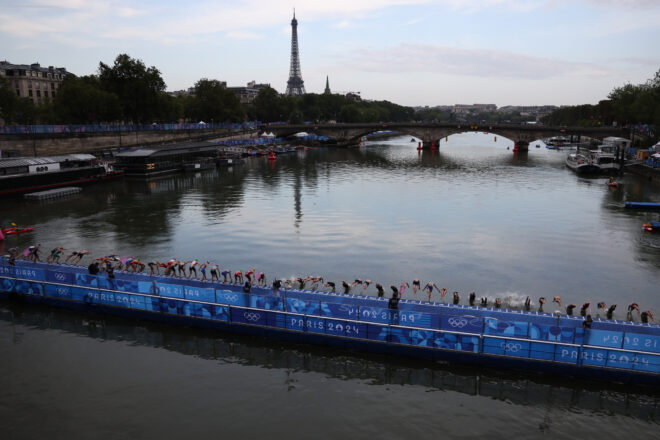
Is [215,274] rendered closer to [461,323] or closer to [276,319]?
[276,319]

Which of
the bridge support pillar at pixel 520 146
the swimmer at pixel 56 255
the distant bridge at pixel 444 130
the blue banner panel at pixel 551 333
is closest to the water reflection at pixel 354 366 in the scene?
the blue banner panel at pixel 551 333

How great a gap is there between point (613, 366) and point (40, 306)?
103 ft

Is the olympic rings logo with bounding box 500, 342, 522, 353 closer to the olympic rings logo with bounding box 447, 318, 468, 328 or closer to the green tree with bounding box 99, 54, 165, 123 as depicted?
the olympic rings logo with bounding box 447, 318, 468, 328

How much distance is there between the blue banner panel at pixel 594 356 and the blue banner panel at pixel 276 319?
14.0 meters

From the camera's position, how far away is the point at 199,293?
2589cm

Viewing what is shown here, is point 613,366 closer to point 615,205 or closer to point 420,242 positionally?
point 420,242

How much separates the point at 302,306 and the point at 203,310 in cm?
563

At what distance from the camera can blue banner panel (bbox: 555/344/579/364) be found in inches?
815

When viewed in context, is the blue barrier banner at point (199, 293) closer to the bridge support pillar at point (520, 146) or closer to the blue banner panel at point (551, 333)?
the blue banner panel at point (551, 333)

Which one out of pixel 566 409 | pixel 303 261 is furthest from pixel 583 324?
pixel 303 261

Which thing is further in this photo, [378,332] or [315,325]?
[315,325]

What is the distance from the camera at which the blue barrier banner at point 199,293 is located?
2575cm

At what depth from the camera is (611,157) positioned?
8794 centimetres

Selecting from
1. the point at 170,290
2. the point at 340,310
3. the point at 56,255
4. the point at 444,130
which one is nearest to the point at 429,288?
the point at 340,310
